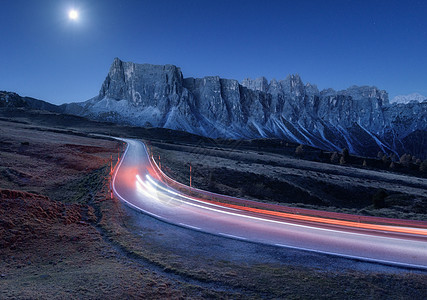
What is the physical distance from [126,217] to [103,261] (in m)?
5.10

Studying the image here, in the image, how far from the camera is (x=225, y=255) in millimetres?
8406

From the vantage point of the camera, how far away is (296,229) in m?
10.9

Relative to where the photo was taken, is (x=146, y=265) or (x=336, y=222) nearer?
(x=146, y=265)

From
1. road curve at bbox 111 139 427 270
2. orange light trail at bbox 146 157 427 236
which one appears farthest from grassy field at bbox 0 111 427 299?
orange light trail at bbox 146 157 427 236

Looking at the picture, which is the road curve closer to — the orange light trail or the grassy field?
the orange light trail

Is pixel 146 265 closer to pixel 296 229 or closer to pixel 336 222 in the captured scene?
pixel 296 229

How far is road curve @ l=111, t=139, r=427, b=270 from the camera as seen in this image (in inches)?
346

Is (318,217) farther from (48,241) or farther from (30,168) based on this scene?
(30,168)

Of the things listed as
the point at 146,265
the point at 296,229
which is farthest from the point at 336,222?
the point at 146,265

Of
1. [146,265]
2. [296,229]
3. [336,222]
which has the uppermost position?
[336,222]

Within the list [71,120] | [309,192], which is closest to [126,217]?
[309,192]

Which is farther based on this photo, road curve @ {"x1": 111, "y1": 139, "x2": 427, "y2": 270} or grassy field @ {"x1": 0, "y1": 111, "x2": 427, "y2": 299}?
road curve @ {"x1": 111, "y1": 139, "x2": 427, "y2": 270}

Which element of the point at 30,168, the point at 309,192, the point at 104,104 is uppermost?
the point at 104,104

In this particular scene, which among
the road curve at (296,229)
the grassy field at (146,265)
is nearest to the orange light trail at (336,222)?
the road curve at (296,229)
